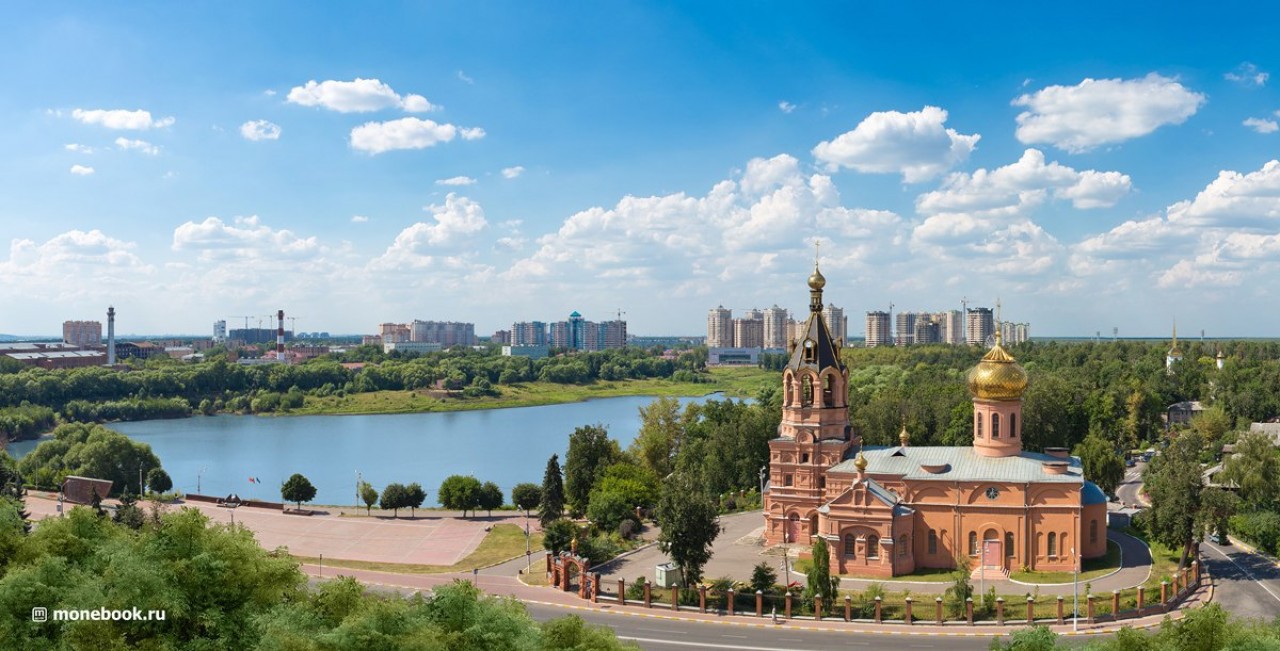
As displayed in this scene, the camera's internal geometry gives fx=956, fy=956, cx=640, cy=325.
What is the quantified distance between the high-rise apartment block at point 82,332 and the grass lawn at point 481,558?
16913 centimetres

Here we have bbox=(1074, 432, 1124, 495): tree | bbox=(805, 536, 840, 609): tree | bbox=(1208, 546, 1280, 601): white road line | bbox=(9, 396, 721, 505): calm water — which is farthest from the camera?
bbox=(9, 396, 721, 505): calm water

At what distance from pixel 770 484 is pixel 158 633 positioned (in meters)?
20.6

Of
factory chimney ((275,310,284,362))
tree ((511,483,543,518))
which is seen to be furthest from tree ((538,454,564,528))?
factory chimney ((275,310,284,362))

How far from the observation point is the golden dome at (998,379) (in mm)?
29078

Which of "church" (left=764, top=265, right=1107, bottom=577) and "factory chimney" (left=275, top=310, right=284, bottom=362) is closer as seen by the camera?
"church" (left=764, top=265, right=1107, bottom=577)

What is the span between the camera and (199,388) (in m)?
90.1

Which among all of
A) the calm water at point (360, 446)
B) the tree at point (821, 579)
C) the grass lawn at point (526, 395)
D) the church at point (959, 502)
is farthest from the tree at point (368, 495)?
the grass lawn at point (526, 395)

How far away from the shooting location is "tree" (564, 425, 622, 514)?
3775cm

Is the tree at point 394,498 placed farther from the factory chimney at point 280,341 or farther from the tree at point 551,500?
the factory chimney at point 280,341

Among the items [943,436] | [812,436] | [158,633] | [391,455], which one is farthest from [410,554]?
[391,455]

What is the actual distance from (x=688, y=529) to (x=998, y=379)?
36.5 feet

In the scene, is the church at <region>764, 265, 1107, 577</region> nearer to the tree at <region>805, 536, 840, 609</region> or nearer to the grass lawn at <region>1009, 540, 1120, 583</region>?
the grass lawn at <region>1009, 540, 1120, 583</region>

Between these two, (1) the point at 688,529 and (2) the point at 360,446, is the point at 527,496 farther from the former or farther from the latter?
(2) the point at 360,446

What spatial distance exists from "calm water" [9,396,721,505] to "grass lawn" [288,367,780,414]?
358 centimetres
